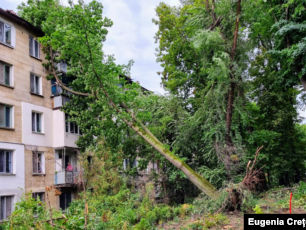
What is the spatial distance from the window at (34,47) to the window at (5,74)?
247 cm

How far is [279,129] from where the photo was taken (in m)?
20.0

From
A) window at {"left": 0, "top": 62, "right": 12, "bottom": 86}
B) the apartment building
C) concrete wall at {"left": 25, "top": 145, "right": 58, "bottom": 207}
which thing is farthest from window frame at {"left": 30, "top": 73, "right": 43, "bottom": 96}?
concrete wall at {"left": 25, "top": 145, "right": 58, "bottom": 207}

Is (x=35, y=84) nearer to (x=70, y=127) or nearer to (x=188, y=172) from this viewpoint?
(x=70, y=127)

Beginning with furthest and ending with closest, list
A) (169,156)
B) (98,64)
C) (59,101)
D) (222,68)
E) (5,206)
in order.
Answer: (59,101)
(5,206)
(98,64)
(169,156)
(222,68)

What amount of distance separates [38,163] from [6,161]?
2576 mm

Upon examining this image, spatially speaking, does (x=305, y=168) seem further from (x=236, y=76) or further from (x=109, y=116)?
(x=109, y=116)

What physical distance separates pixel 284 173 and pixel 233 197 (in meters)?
9.32

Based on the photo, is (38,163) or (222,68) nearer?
(222,68)

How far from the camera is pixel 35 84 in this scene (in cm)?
2108

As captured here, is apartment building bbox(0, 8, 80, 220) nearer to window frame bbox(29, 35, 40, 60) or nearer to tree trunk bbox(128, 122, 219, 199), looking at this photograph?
window frame bbox(29, 35, 40, 60)

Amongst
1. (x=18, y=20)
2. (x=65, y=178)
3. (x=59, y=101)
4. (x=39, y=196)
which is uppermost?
(x=18, y=20)

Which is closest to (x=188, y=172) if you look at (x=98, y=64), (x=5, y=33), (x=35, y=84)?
(x=98, y=64)

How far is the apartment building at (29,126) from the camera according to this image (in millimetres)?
17938

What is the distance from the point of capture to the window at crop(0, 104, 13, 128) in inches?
704
